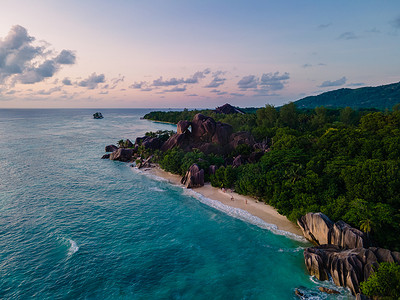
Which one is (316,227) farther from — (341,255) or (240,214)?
(240,214)

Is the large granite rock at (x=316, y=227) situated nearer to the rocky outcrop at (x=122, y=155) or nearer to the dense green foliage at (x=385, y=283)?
the dense green foliage at (x=385, y=283)

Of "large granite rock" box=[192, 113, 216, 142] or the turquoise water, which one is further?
"large granite rock" box=[192, 113, 216, 142]

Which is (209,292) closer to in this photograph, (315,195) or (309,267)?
(309,267)

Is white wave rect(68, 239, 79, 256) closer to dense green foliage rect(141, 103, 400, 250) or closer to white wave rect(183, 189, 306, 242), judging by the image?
white wave rect(183, 189, 306, 242)

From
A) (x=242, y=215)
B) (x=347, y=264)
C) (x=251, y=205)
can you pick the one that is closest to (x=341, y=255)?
(x=347, y=264)

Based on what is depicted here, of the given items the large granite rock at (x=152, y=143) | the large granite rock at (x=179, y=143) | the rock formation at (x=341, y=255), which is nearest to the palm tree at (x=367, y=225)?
the rock formation at (x=341, y=255)

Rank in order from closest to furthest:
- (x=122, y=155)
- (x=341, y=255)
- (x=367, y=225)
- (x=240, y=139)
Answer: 1. (x=341, y=255)
2. (x=367, y=225)
3. (x=240, y=139)
4. (x=122, y=155)

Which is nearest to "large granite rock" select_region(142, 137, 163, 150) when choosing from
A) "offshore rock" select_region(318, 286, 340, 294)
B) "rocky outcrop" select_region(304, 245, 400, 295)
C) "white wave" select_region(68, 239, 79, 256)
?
"white wave" select_region(68, 239, 79, 256)
